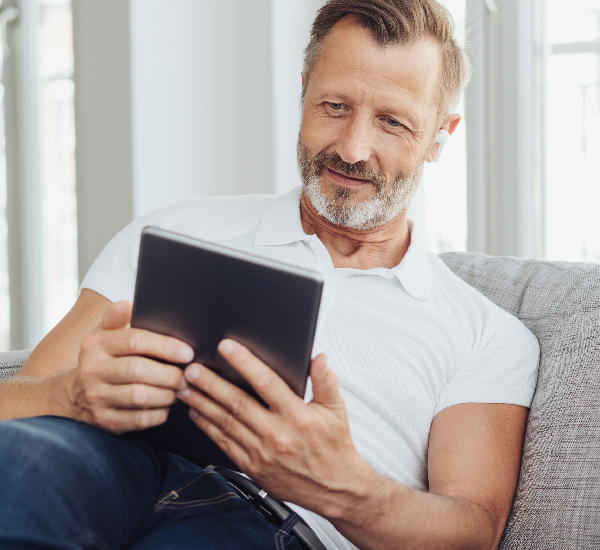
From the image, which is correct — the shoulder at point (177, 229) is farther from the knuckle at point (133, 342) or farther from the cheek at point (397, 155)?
the knuckle at point (133, 342)

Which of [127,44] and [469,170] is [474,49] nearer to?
[469,170]

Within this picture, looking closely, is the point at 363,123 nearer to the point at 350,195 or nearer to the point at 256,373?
the point at 350,195

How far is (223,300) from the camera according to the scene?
65 centimetres

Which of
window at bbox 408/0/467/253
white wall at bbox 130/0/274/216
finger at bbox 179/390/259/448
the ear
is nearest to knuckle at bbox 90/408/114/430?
finger at bbox 179/390/259/448

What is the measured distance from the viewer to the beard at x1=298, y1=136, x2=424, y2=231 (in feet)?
3.83

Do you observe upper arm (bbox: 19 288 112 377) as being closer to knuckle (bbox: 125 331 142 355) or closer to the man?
the man

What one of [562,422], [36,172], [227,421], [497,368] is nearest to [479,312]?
[497,368]

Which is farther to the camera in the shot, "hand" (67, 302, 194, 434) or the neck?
the neck

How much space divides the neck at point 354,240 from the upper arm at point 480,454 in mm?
327

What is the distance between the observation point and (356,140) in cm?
113

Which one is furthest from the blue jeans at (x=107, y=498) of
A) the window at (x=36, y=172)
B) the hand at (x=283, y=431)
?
the window at (x=36, y=172)

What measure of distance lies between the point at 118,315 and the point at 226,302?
0.50 feet

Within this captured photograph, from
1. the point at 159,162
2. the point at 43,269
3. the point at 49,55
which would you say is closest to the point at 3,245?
the point at 43,269

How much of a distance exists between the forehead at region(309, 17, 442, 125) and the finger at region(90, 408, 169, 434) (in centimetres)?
68
